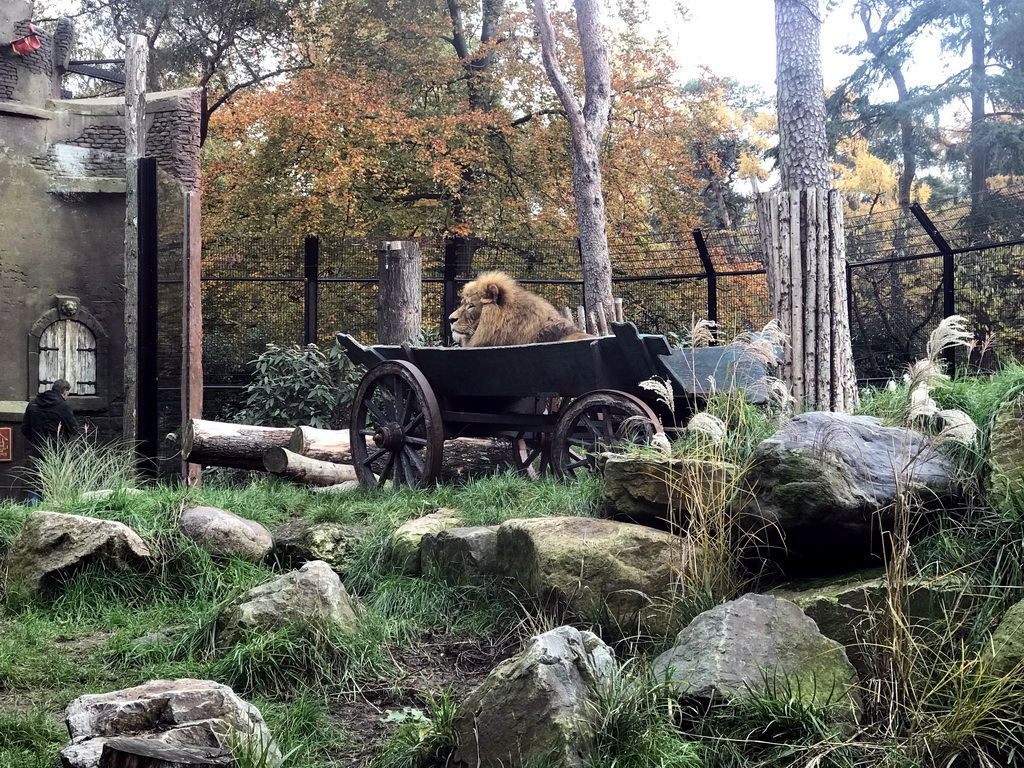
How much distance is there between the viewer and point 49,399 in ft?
33.3

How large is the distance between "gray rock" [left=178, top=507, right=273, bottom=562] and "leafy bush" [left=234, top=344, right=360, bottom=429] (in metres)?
6.32

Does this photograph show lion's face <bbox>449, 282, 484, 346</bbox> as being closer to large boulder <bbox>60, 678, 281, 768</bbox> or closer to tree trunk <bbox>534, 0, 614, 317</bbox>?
tree trunk <bbox>534, 0, 614, 317</bbox>

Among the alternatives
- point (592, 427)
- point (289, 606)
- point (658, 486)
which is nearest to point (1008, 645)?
point (658, 486)

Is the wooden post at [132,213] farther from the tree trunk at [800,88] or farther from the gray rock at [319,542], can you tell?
the tree trunk at [800,88]

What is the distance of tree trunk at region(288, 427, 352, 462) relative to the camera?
8938mm

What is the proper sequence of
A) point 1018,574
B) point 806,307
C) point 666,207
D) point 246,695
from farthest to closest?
point 666,207
point 806,307
point 246,695
point 1018,574

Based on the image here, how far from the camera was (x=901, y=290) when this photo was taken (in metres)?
12.9

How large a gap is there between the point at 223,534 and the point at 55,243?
8.64 m

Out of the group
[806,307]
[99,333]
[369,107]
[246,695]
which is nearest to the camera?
[246,695]

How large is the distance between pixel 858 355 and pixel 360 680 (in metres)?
10.1

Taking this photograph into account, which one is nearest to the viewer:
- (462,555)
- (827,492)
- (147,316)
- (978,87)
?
(827,492)

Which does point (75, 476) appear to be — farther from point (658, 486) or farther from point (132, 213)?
point (658, 486)

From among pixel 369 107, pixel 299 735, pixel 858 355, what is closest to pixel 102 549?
pixel 299 735

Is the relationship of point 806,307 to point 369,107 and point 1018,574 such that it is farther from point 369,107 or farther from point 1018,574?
point 369,107
